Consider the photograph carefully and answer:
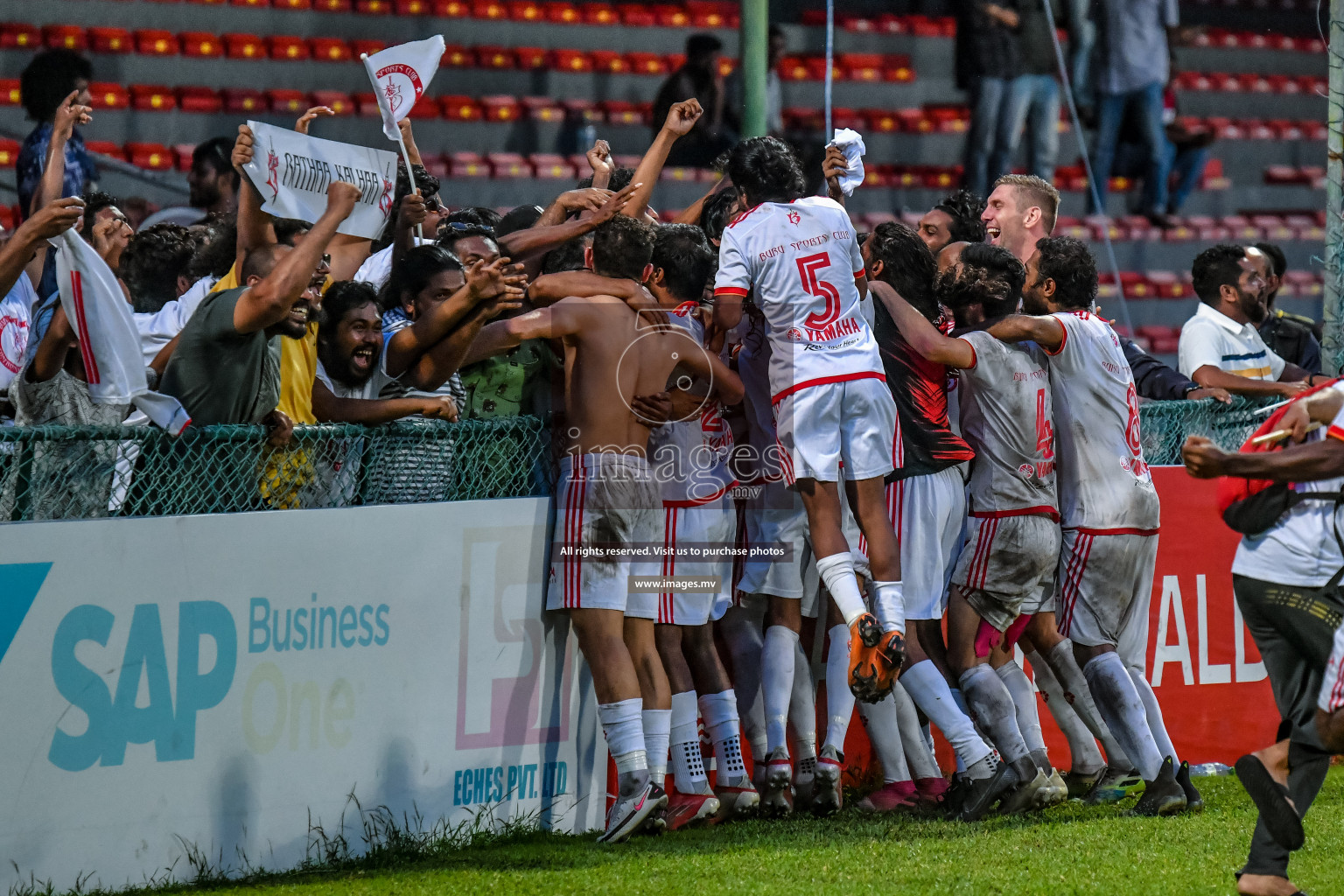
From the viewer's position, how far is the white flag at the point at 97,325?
4836 mm

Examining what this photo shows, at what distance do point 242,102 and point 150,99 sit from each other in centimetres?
81

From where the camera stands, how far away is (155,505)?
463cm

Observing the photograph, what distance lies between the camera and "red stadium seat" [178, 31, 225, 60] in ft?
45.8

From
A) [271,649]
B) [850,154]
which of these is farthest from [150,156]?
[271,649]

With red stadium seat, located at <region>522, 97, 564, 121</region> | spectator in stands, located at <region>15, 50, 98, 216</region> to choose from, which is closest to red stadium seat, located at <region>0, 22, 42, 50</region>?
spectator in stands, located at <region>15, 50, 98, 216</region>

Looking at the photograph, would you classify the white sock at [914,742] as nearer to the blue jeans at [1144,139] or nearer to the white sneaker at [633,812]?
the white sneaker at [633,812]

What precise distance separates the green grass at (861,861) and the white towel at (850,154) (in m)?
2.58

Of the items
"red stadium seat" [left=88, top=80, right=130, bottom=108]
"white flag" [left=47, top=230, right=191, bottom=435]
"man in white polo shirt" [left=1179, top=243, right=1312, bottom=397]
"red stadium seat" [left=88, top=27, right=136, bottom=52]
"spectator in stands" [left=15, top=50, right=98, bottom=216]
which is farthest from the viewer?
"red stadium seat" [left=88, top=27, right=136, bottom=52]

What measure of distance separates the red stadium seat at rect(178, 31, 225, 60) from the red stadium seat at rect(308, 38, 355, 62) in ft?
2.73

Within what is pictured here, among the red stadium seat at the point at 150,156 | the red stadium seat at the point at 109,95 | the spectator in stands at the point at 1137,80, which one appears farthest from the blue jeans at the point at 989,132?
the red stadium seat at the point at 109,95

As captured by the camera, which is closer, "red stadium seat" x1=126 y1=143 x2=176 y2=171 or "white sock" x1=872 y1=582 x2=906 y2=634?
"white sock" x1=872 y1=582 x2=906 y2=634

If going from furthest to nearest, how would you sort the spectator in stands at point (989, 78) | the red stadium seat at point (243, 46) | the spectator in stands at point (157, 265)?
the red stadium seat at point (243, 46)
the spectator in stands at point (989, 78)
the spectator in stands at point (157, 265)

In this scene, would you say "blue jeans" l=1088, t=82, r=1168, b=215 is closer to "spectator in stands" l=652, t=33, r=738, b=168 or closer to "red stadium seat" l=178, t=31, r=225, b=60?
"spectator in stands" l=652, t=33, r=738, b=168

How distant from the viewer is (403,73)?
6418mm
